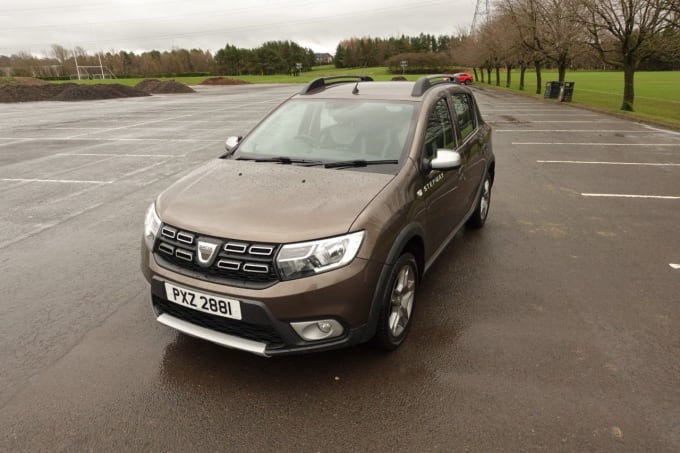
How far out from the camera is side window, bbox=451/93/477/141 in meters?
4.64

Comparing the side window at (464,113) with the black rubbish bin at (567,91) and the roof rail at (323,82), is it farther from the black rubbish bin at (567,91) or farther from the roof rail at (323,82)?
the black rubbish bin at (567,91)

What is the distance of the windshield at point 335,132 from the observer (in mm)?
3637

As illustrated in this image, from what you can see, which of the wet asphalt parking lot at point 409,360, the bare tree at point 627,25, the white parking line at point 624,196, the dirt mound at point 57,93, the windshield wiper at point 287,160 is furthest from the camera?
the dirt mound at point 57,93

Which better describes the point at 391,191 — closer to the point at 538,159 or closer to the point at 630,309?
the point at 630,309

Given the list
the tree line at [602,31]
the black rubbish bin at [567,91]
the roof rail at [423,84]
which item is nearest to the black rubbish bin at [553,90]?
the tree line at [602,31]

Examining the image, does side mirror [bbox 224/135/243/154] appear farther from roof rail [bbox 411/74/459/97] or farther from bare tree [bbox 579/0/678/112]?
bare tree [bbox 579/0/678/112]

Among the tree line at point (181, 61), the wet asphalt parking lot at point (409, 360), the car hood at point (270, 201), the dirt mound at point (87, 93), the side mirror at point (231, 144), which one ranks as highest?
the tree line at point (181, 61)

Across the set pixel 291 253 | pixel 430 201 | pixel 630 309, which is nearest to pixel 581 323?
pixel 630 309

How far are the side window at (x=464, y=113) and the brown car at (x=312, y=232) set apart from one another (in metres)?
0.66

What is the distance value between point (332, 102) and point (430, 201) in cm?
143

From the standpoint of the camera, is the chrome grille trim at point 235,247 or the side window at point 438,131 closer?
the chrome grille trim at point 235,247

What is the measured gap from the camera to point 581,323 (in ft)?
11.8

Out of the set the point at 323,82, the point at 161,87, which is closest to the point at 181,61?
the point at 161,87

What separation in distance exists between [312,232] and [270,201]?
0.47 meters
